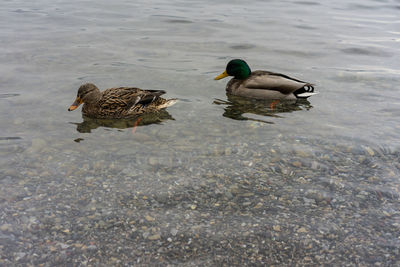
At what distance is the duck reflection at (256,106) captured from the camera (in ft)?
25.2

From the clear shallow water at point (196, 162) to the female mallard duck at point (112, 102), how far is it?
0.26 meters

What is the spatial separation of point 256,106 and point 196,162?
3040 millimetres

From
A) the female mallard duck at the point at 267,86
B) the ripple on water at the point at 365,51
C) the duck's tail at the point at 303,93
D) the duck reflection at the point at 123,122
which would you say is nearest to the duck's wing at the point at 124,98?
the duck reflection at the point at 123,122

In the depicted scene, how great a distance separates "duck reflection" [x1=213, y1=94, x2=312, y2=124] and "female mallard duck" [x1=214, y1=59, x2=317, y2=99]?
4.8 inches

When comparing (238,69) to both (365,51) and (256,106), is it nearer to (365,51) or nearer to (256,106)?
(256,106)

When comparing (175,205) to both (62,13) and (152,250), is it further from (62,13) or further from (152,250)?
(62,13)

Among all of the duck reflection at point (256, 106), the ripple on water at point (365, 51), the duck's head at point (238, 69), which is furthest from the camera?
the ripple on water at point (365, 51)

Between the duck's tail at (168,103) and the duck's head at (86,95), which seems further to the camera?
the duck's tail at (168,103)

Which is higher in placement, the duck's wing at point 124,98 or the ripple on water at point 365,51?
the ripple on water at point 365,51

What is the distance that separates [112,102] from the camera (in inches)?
281

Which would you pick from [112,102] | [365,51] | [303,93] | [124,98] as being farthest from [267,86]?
[365,51]

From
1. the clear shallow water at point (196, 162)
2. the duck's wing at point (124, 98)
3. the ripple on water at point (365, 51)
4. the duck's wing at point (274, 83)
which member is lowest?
the clear shallow water at point (196, 162)

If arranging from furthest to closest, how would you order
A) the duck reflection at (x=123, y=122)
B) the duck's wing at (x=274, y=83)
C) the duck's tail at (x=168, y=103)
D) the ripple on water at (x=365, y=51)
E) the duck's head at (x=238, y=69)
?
the ripple on water at (x=365, y=51), the duck's head at (x=238, y=69), the duck's wing at (x=274, y=83), the duck's tail at (x=168, y=103), the duck reflection at (x=123, y=122)

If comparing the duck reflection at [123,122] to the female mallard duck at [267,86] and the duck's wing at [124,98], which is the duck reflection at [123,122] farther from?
the female mallard duck at [267,86]
